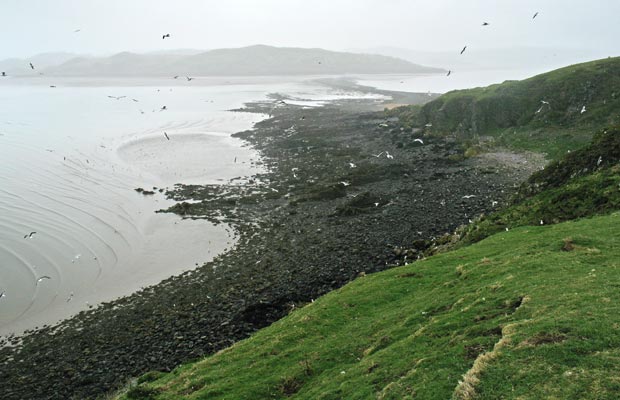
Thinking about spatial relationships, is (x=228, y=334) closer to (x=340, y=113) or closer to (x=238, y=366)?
(x=238, y=366)

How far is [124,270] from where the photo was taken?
38.8m

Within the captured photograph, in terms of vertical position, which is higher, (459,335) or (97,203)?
(459,335)

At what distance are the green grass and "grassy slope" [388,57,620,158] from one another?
132ft

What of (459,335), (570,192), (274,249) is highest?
(570,192)

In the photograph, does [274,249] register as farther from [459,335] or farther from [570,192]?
[459,335]

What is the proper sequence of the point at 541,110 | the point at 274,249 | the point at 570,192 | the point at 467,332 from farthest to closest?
the point at 541,110 < the point at 274,249 < the point at 570,192 < the point at 467,332

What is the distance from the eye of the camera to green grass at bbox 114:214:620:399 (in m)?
10.8

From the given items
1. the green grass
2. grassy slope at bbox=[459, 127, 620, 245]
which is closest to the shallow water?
the green grass

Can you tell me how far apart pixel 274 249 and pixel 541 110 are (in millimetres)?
52221

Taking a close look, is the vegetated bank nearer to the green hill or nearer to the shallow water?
the green hill

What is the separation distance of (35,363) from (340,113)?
98116 mm

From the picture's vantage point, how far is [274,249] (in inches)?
1551

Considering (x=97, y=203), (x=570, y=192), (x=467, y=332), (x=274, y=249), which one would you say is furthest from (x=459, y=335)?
(x=97, y=203)

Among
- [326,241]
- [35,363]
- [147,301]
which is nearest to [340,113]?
[326,241]
